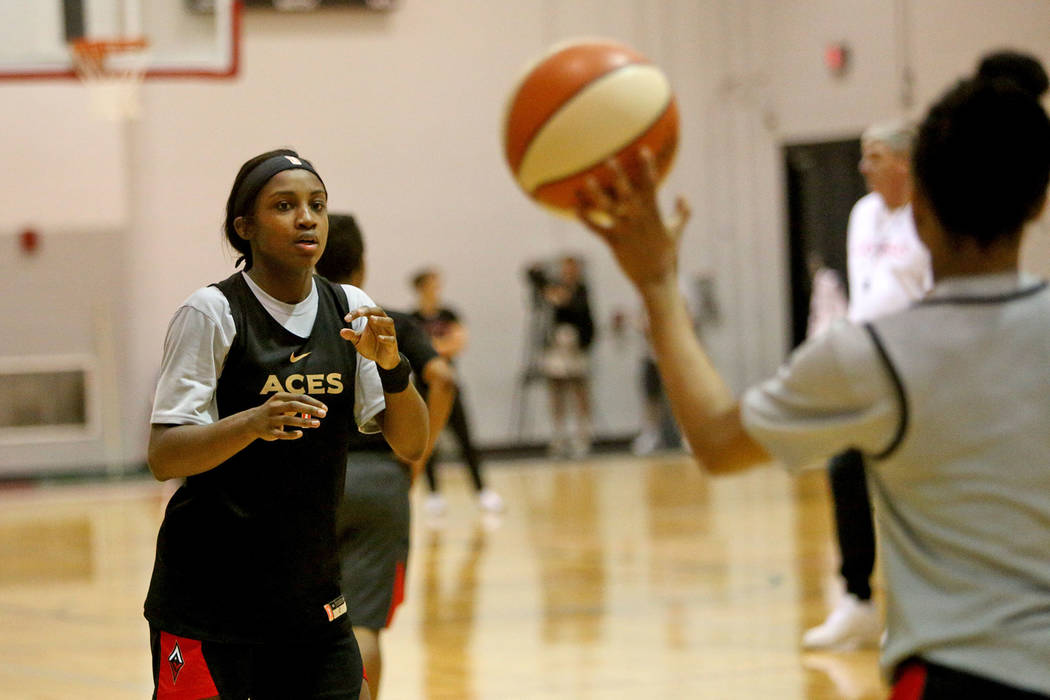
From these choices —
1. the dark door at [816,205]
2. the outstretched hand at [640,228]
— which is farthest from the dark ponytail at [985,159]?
the dark door at [816,205]

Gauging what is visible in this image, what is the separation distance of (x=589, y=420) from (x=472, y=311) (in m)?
1.68

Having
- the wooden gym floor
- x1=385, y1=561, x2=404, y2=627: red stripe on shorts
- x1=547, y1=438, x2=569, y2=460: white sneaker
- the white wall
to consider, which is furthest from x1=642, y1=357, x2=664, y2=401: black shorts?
x1=385, y1=561, x2=404, y2=627: red stripe on shorts

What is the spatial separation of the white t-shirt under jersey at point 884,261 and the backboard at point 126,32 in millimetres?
5081

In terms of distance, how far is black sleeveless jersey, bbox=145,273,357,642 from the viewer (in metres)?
2.51

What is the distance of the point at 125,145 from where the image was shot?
12.8 metres

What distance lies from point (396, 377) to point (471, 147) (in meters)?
11.4

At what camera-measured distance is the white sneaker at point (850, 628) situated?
517cm

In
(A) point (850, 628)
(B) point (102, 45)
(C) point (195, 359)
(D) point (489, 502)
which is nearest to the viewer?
(C) point (195, 359)

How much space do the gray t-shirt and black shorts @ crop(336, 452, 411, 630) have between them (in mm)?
1978

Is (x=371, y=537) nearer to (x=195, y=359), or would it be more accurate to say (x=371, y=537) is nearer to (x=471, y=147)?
(x=195, y=359)

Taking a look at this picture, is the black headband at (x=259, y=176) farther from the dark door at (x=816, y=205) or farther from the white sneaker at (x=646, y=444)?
the dark door at (x=816, y=205)

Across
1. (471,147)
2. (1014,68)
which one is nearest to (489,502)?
(471,147)

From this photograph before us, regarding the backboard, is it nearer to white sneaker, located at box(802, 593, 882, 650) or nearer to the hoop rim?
the hoop rim

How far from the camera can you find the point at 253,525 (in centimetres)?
251
